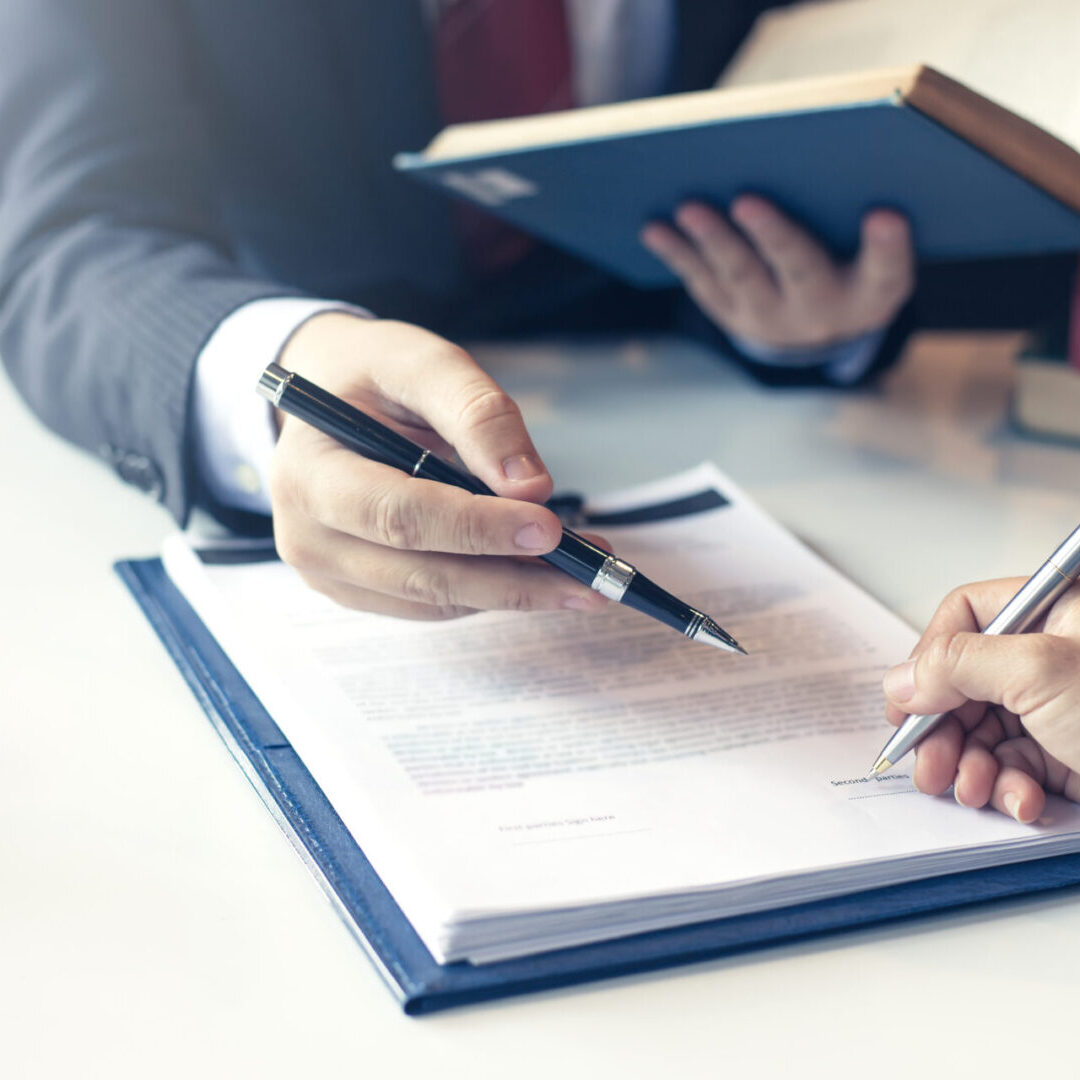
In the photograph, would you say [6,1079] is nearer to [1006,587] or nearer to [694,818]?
[694,818]

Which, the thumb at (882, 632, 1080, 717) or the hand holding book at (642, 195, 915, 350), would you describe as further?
the hand holding book at (642, 195, 915, 350)

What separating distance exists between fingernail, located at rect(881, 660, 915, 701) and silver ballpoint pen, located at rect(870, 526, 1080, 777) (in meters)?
0.01

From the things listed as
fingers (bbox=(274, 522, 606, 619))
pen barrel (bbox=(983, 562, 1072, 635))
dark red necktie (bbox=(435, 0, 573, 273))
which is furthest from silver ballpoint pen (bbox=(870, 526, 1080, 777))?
dark red necktie (bbox=(435, 0, 573, 273))

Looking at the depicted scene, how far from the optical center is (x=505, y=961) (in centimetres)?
37

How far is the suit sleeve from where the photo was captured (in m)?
0.72

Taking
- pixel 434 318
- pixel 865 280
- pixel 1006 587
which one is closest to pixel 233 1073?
pixel 1006 587

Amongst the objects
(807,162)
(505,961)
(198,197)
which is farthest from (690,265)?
(505,961)

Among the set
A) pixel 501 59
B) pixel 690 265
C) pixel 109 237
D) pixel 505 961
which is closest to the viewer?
pixel 505 961

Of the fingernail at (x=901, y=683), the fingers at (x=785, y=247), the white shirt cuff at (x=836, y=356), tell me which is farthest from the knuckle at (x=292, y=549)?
the white shirt cuff at (x=836, y=356)

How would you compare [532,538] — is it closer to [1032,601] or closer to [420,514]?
[420,514]

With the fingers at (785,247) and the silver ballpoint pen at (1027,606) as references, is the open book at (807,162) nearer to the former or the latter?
Answer: the fingers at (785,247)

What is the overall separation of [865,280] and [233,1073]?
0.74m

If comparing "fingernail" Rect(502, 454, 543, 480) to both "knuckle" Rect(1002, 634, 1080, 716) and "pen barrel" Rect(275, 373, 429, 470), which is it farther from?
"knuckle" Rect(1002, 634, 1080, 716)

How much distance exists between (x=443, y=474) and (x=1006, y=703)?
0.82 ft
